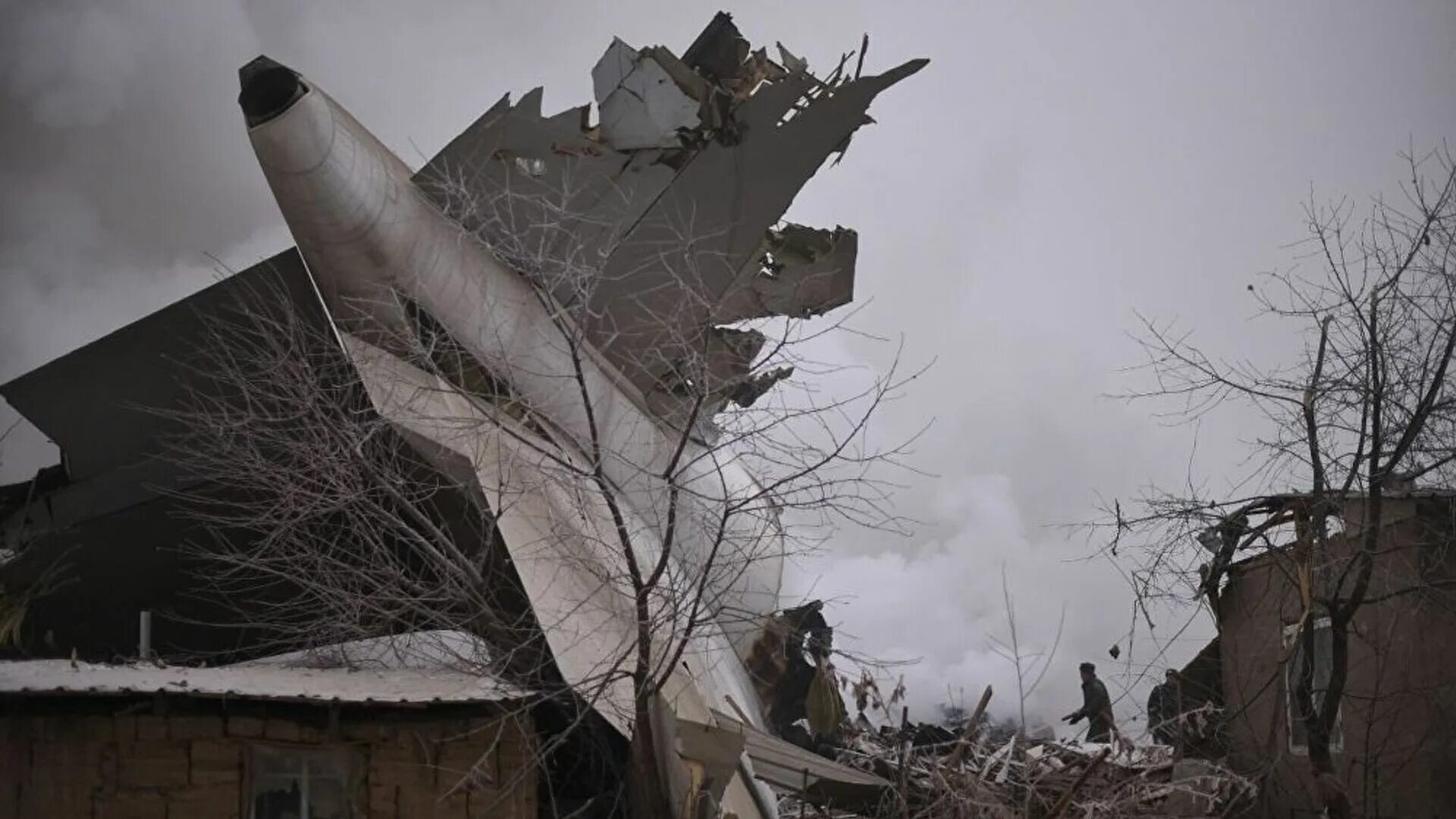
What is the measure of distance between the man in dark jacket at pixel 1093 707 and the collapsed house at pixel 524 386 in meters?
2.92

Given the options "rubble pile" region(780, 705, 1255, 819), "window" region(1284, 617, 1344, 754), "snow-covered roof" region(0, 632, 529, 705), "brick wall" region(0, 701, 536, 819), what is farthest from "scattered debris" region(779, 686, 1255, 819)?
"snow-covered roof" region(0, 632, 529, 705)

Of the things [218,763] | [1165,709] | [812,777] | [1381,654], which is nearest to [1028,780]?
[812,777]

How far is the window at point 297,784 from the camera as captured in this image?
26.6ft

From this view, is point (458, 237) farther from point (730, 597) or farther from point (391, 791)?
point (391, 791)

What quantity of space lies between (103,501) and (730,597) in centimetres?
501

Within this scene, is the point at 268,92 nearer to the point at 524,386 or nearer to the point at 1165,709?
the point at 524,386

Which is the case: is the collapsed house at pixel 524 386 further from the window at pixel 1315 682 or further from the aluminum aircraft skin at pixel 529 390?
the window at pixel 1315 682

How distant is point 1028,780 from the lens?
10789mm

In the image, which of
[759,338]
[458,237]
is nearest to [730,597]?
[759,338]

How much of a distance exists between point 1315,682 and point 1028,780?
266 centimetres

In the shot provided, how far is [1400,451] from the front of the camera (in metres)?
9.27

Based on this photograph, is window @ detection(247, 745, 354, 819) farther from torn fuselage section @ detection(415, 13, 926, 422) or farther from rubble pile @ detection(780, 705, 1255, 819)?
torn fuselage section @ detection(415, 13, 926, 422)

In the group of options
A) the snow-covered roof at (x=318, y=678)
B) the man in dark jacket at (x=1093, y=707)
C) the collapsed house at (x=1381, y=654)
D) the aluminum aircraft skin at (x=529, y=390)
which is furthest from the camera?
the man in dark jacket at (x=1093, y=707)

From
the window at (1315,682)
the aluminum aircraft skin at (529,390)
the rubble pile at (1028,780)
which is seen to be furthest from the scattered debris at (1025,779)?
the aluminum aircraft skin at (529,390)
